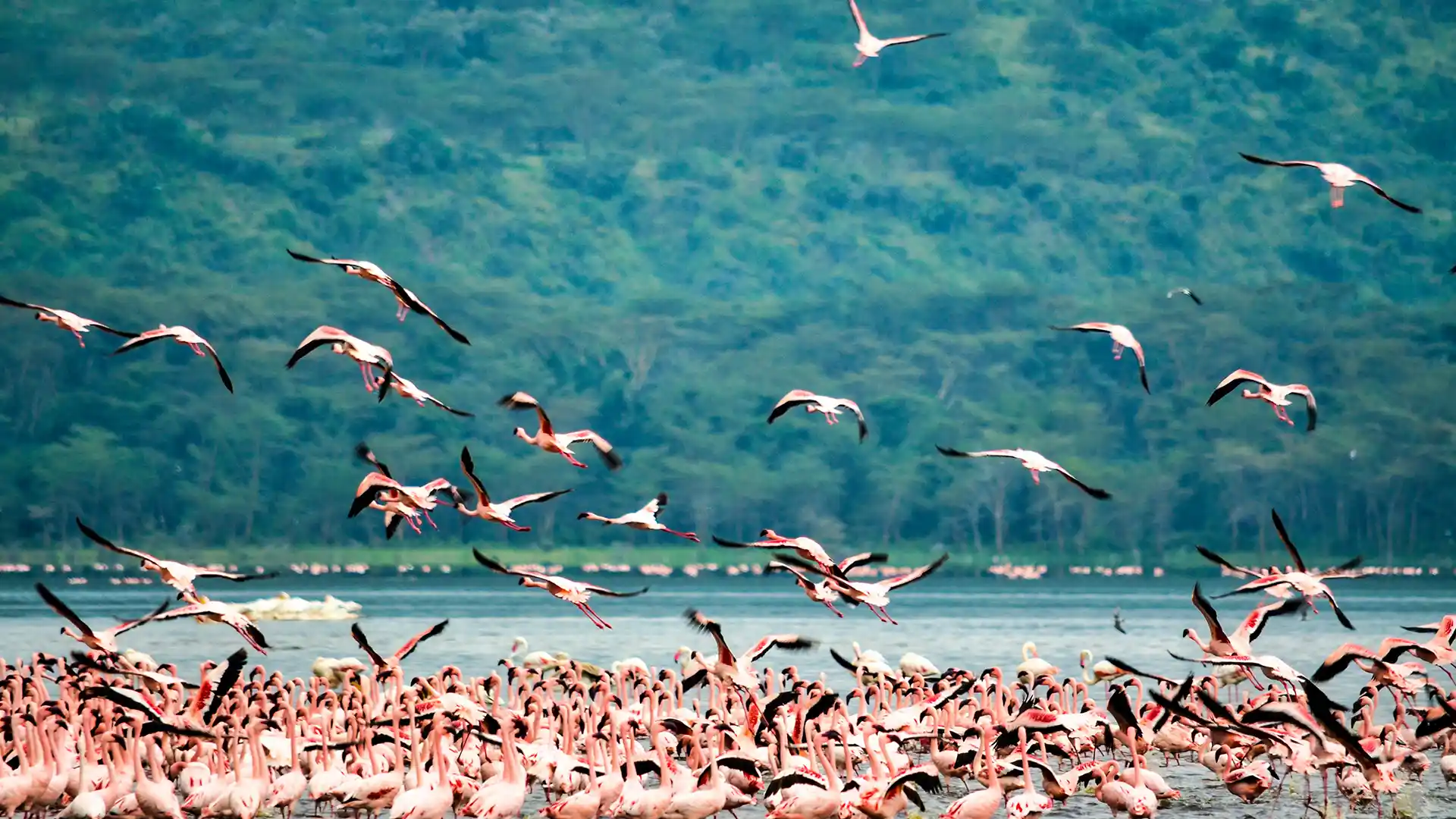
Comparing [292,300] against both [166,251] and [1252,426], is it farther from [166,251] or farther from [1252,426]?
[1252,426]

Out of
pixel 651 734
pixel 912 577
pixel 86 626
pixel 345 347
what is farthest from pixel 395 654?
pixel 912 577

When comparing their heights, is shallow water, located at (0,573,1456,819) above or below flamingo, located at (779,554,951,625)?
below

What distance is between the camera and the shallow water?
42250 millimetres

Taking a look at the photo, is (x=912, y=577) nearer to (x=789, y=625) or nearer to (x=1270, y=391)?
(x=1270, y=391)

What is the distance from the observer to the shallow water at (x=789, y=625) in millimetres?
42250

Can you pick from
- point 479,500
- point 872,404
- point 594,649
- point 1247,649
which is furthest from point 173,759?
point 872,404

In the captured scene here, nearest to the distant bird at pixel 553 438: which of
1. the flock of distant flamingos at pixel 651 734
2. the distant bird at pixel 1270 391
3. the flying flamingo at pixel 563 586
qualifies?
the flock of distant flamingos at pixel 651 734

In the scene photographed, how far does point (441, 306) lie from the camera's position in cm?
15650

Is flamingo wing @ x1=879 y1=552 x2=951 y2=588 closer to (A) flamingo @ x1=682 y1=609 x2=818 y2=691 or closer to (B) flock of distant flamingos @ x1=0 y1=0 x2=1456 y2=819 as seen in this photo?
(B) flock of distant flamingos @ x1=0 y1=0 x2=1456 y2=819

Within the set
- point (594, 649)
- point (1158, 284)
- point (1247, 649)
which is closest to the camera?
point (1247, 649)

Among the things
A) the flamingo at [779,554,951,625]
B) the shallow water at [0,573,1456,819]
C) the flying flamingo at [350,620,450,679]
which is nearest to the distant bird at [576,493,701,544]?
the flamingo at [779,554,951,625]

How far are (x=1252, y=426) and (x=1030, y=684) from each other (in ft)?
331

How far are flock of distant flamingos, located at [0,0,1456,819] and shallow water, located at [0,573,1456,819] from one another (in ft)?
2.11

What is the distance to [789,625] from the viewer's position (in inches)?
2576
